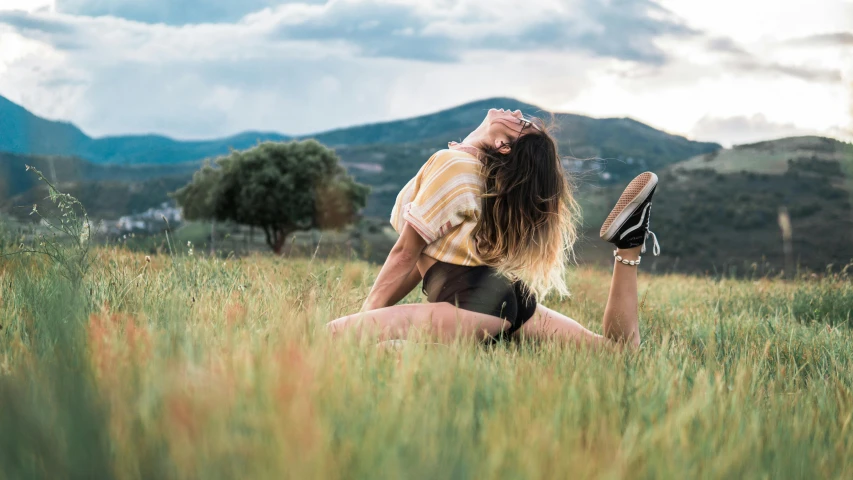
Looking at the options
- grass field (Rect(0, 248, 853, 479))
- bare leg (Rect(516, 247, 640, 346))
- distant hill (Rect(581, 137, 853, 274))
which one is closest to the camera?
grass field (Rect(0, 248, 853, 479))

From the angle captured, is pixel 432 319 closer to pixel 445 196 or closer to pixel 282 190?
pixel 445 196

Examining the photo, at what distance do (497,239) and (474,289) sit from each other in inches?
16.8

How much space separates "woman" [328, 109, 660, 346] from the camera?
4.27 m

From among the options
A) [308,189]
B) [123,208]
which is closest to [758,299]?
[308,189]

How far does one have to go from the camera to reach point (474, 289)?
14.2 feet

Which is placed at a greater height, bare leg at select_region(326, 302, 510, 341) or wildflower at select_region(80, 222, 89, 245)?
wildflower at select_region(80, 222, 89, 245)

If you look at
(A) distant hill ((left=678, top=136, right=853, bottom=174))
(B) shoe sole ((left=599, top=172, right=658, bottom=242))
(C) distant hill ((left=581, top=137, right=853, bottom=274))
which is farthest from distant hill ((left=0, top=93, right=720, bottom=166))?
(A) distant hill ((left=678, top=136, right=853, bottom=174))

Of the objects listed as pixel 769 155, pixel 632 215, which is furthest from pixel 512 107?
pixel 632 215

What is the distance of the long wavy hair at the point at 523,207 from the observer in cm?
451

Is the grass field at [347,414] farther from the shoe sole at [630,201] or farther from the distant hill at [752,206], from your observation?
the distant hill at [752,206]

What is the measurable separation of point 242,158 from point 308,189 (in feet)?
17.0

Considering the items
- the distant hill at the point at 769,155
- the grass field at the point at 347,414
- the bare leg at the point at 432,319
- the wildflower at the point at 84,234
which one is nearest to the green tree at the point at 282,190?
the wildflower at the point at 84,234

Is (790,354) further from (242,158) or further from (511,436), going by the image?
(242,158)

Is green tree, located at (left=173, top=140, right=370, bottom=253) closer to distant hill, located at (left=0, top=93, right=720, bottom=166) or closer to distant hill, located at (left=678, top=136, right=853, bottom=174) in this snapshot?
distant hill, located at (left=0, top=93, right=720, bottom=166)
